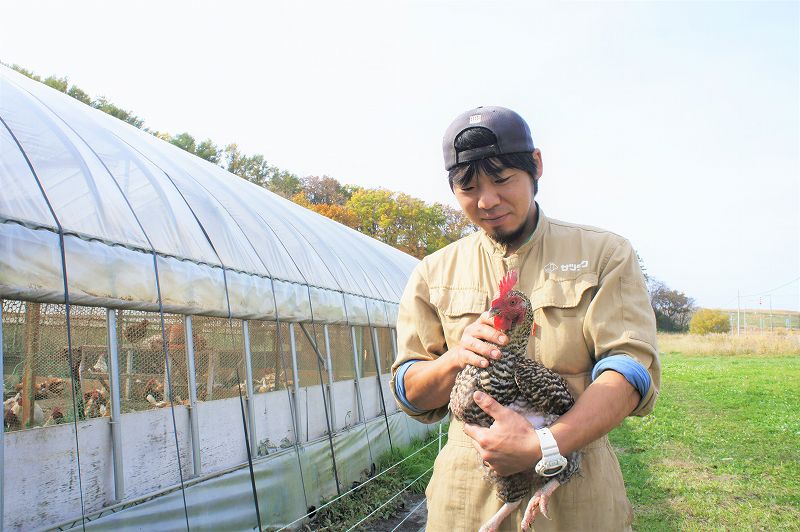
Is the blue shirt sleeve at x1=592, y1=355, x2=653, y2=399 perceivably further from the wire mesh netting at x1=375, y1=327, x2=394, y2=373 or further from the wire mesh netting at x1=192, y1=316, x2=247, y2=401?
the wire mesh netting at x1=375, y1=327, x2=394, y2=373

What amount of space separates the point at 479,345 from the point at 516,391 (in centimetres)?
28

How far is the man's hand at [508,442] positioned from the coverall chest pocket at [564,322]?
0.27 metres

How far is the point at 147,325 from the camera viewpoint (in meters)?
4.98

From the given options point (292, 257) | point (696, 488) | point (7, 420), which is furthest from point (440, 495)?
point (696, 488)

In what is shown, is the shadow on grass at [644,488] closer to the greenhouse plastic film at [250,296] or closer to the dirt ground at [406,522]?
the dirt ground at [406,522]

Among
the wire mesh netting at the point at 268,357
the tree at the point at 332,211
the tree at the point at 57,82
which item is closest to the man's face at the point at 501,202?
the wire mesh netting at the point at 268,357

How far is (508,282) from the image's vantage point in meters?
1.90

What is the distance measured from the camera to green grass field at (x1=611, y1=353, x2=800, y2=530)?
670 centimetres

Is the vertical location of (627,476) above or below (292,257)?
below

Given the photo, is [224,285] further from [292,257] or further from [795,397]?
[795,397]

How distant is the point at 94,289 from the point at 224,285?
1.57 metres

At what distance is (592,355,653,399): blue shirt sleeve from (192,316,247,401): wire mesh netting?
4.36m

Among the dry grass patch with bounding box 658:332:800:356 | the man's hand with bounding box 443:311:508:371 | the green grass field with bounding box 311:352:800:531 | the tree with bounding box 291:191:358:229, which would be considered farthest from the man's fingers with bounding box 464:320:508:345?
the dry grass patch with bounding box 658:332:800:356

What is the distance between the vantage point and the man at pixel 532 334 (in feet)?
5.34
